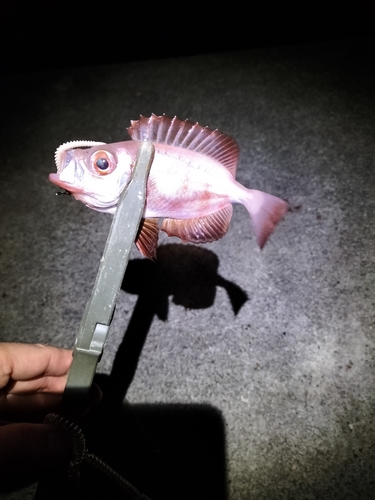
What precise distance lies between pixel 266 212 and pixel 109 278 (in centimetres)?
22

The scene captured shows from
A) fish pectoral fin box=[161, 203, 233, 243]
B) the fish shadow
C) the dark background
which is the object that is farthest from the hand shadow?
the dark background

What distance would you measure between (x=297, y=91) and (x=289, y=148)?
300 millimetres

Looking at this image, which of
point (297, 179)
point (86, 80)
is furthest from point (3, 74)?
point (297, 179)

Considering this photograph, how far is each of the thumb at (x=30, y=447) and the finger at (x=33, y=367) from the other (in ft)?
0.48

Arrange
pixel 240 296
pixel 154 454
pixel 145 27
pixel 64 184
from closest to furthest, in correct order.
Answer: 1. pixel 64 184
2. pixel 154 454
3. pixel 240 296
4. pixel 145 27

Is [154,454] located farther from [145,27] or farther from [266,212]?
[145,27]

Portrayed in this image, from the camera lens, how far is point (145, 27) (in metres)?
1.79

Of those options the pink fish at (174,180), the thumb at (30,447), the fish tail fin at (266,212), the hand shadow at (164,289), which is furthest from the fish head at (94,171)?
the hand shadow at (164,289)

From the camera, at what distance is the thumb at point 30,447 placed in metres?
0.54

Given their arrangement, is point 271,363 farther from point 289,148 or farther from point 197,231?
point 289,148

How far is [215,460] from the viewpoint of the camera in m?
0.81

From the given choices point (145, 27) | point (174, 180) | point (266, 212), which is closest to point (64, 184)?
point (174, 180)

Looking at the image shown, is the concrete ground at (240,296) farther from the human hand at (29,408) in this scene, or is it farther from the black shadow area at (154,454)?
the human hand at (29,408)

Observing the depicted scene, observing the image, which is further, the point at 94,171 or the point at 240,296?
the point at 240,296
